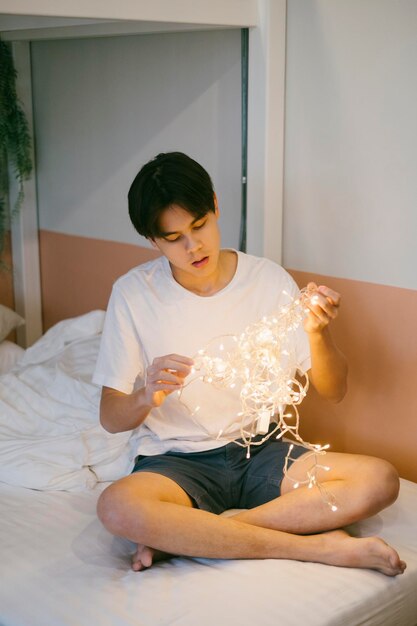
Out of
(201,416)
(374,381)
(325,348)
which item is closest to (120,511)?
(201,416)

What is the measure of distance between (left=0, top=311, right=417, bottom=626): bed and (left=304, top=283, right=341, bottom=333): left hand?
49 centimetres

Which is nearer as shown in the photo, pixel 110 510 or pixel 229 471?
pixel 110 510

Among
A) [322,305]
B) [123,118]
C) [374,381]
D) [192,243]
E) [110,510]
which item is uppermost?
[123,118]

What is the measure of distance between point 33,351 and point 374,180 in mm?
1327

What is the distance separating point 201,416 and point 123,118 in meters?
1.40

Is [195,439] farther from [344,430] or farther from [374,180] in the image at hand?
[374,180]

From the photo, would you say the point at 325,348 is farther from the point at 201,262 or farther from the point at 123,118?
the point at 123,118

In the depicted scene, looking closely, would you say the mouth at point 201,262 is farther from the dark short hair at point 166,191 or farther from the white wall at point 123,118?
the white wall at point 123,118

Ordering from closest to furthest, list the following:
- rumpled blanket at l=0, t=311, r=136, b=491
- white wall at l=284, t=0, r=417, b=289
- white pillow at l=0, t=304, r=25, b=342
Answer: white wall at l=284, t=0, r=417, b=289, rumpled blanket at l=0, t=311, r=136, b=491, white pillow at l=0, t=304, r=25, b=342

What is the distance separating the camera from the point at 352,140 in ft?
7.24

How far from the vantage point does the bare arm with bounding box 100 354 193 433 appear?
68.0 inches

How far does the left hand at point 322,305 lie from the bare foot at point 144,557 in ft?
1.86

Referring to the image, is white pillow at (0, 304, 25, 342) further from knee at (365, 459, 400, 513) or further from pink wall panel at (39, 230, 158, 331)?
knee at (365, 459, 400, 513)

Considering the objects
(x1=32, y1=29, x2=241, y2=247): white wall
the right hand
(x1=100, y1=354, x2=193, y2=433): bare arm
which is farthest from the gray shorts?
(x1=32, y1=29, x2=241, y2=247): white wall
